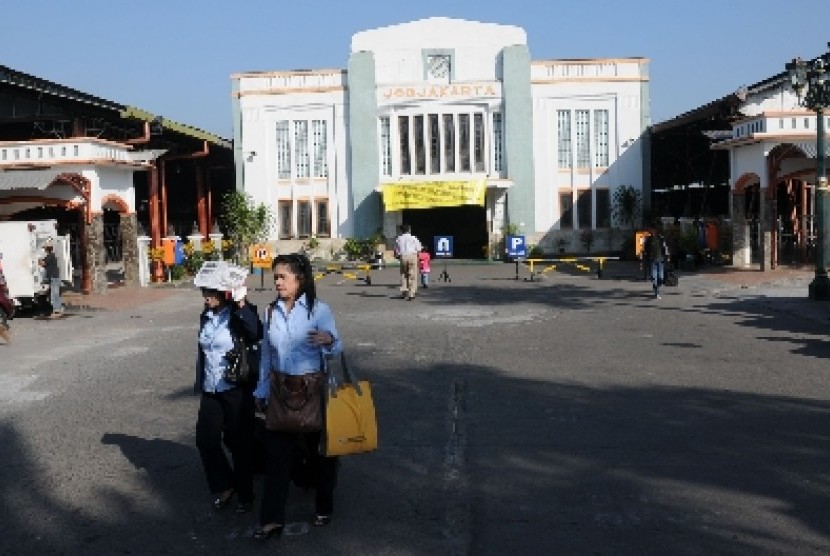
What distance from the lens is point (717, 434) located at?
7.57 metres

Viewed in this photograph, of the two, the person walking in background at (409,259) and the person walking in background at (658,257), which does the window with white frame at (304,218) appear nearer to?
the person walking in background at (409,259)

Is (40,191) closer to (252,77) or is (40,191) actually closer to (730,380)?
(252,77)

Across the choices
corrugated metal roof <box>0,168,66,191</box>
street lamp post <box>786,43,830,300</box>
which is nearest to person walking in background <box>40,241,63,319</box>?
corrugated metal roof <box>0,168,66,191</box>

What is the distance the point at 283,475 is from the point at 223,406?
0.78m

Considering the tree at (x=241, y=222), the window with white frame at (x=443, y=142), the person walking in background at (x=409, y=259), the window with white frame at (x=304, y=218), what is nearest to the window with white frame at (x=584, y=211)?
the window with white frame at (x=443, y=142)

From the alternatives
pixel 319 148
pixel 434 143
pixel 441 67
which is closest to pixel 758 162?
pixel 434 143

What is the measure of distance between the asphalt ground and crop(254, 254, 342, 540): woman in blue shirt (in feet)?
0.69

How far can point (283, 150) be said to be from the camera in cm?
3706

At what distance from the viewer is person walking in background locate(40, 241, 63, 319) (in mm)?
18734

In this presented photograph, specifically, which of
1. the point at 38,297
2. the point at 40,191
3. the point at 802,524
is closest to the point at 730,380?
the point at 802,524

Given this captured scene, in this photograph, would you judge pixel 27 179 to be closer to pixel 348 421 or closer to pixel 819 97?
pixel 819 97

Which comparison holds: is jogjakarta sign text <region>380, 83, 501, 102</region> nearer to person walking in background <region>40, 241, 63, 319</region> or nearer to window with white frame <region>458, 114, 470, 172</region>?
window with white frame <region>458, 114, 470, 172</region>

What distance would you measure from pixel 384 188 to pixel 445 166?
8.48ft

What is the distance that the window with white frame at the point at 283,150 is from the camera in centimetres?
3691
